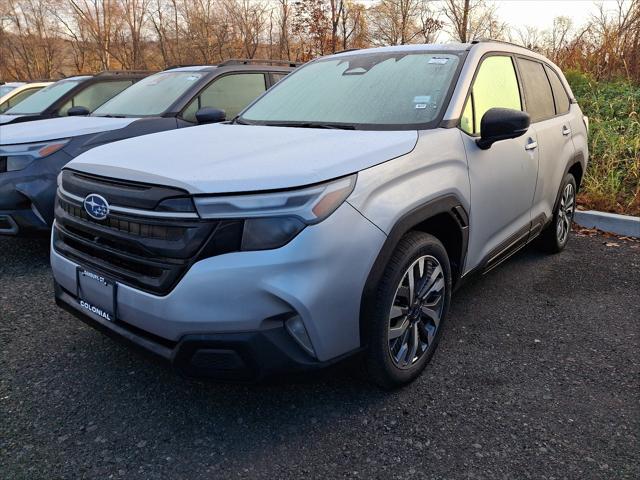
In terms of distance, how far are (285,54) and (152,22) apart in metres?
11.4

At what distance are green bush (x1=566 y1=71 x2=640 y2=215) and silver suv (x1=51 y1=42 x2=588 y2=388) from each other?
3.16 metres

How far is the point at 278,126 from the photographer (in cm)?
297

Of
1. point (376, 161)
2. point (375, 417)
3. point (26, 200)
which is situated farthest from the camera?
point (26, 200)

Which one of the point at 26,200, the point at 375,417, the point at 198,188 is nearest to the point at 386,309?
the point at 375,417

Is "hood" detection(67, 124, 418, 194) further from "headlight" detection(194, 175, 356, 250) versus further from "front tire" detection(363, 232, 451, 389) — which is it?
"front tire" detection(363, 232, 451, 389)

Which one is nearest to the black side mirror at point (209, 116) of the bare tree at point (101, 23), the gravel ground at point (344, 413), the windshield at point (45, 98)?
the gravel ground at point (344, 413)

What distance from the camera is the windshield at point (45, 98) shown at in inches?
312

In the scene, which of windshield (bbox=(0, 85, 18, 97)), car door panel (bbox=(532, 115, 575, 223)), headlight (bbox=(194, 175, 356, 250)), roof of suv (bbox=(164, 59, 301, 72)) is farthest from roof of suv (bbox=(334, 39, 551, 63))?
windshield (bbox=(0, 85, 18, 97))

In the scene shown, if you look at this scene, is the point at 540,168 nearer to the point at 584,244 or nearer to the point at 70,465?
the point at 584,244

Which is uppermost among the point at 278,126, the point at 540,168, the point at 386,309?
the point at 278,126

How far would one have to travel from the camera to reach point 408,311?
243 cm

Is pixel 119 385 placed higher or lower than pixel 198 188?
lower

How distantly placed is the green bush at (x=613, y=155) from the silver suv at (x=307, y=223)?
3.16 m

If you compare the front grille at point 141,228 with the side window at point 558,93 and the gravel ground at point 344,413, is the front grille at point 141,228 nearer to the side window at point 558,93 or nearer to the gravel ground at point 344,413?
the gravel ground at point 344,413
